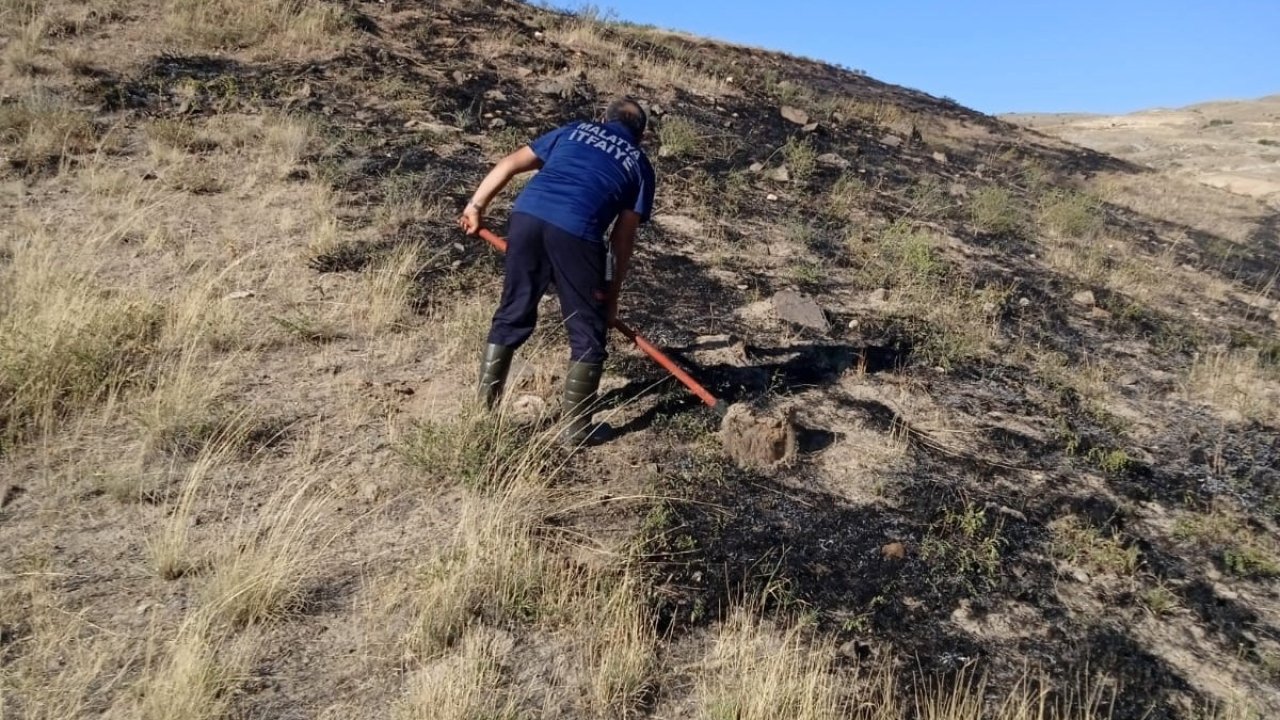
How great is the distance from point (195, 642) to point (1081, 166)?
1409 centimetres

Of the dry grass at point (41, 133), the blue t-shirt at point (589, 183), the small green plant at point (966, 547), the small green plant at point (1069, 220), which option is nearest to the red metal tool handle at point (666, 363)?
the blue t-shirt at point (589, 183)

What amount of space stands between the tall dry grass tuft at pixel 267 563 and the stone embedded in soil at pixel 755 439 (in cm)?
187

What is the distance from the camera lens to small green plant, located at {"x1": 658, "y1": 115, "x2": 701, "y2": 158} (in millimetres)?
8227

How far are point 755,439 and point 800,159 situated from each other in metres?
5.27

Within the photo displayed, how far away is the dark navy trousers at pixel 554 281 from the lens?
383cm

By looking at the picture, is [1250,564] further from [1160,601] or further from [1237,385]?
[1237,385]

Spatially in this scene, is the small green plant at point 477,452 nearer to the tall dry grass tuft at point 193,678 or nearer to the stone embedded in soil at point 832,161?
the tall dry grass tuft at point 193,678

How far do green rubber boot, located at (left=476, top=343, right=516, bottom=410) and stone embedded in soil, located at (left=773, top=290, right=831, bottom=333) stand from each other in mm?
2264

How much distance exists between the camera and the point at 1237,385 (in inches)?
226

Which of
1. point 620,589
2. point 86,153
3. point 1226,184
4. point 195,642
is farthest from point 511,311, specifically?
point 1226,184

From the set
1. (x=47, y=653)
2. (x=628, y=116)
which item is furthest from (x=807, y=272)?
(x=47, y=653)

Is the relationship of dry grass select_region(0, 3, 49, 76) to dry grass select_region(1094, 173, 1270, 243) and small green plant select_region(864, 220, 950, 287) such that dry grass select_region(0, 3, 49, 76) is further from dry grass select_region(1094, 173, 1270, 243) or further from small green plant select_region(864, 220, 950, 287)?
dry grass select_region(1094, 173, 1270, 243)

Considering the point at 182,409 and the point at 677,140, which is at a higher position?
the point at 677,140

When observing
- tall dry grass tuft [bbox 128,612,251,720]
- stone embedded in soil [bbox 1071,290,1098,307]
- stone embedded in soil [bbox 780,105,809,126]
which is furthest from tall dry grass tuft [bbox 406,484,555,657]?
stone embedded in soil [bbox 780,105,809,126]
